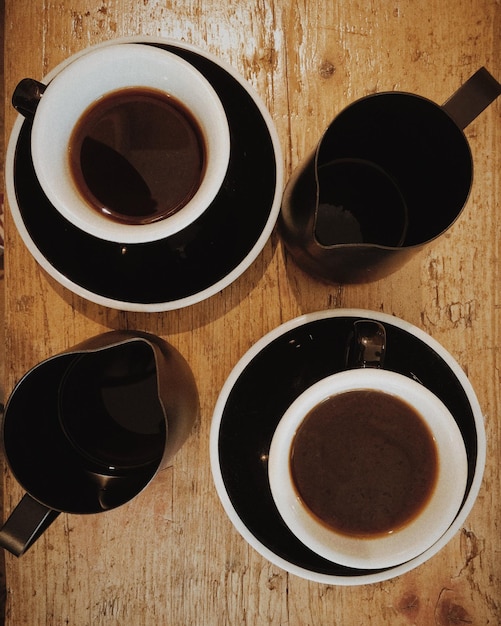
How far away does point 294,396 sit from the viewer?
32.2 inches

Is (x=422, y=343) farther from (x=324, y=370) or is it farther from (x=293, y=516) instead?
(x=293, y=516)

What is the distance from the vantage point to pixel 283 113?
0.88m

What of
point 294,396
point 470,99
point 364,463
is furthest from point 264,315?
point 470,99

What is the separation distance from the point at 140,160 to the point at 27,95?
0.54ft

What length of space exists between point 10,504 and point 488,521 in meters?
0.81

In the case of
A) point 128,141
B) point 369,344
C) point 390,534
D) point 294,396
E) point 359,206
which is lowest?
point 390,534

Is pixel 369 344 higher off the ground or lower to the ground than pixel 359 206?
lower

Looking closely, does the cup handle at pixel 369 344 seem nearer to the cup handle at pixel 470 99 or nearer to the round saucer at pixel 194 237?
the round saucer at pixel 194 237

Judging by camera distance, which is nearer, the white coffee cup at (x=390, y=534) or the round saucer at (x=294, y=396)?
the white coffee cup at (x=390, y=534)

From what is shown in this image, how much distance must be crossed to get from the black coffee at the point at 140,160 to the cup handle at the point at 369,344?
12.2 inches

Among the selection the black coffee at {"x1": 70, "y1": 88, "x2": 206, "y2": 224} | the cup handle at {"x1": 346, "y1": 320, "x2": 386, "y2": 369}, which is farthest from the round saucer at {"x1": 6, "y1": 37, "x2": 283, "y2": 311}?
the cup handle at {"x1": 346, "y1": 320, "x2": 386, "y2": 369}

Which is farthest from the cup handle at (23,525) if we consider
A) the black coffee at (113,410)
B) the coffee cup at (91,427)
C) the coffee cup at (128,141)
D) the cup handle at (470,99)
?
the cup handle at (470,99)

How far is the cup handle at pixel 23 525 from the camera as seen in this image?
0.67 m

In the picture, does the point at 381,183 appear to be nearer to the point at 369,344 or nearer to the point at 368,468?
the point at 369,344
